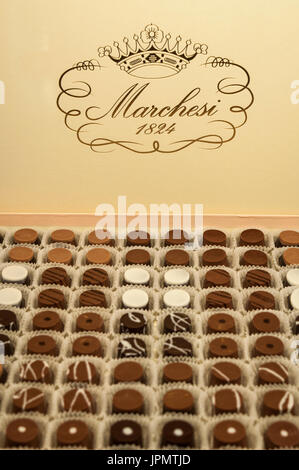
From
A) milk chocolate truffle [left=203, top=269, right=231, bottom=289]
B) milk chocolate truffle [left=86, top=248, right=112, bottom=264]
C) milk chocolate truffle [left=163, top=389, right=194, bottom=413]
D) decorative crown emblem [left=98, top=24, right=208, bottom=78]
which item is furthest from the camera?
milk chocolate truffle [left=86, top=248, right=112, bottom=264]

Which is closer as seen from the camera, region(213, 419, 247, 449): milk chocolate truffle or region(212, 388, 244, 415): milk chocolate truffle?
region(213, 419, 247, 449): milk chocolate truffle

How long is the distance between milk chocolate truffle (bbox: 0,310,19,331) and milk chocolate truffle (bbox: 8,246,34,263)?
1.01 ft

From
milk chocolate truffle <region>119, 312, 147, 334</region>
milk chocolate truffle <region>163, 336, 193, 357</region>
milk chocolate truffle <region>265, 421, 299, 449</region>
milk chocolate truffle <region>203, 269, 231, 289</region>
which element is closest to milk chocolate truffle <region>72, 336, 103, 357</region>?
milk chocolate truffle <region>119, 312, 147, 334</region>

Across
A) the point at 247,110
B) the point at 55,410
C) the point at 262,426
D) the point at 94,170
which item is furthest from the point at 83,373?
the point at 247,110

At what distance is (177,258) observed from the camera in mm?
2959

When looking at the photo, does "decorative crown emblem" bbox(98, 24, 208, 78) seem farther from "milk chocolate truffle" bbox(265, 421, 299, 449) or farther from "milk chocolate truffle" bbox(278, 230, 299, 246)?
"milk chocolate truffle" bbox(265, 421, 299, 449)

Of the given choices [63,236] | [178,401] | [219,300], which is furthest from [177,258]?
[178,401]

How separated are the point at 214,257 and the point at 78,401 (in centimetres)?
84

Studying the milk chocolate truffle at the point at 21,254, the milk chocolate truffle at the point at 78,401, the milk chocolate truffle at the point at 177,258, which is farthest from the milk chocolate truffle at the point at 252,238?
the milk chocolate truffle at the point at 78,401

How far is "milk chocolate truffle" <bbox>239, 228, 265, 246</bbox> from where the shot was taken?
304cm

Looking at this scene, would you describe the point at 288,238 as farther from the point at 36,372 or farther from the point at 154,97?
the point at 36,372

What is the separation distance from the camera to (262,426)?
239cm
